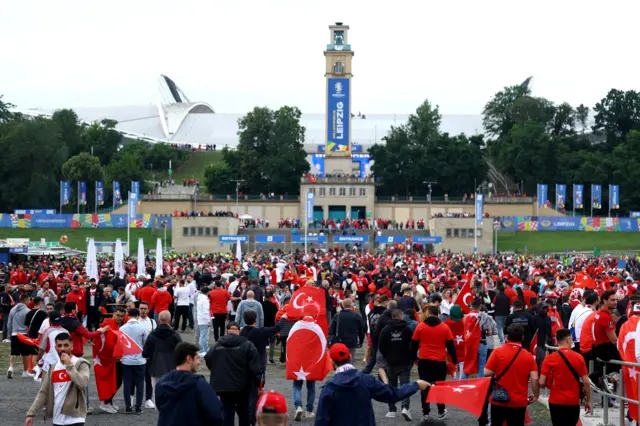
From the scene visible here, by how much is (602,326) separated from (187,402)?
6.07 m

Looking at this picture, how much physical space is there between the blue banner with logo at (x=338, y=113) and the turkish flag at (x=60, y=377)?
76952mm

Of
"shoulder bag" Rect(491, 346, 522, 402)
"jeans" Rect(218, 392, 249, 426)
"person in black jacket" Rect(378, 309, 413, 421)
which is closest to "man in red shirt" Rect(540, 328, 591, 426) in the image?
"shoulder bag" Rect(491, 346, 522, 402)

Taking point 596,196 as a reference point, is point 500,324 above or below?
below

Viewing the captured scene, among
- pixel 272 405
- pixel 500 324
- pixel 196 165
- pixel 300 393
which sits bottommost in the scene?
pixel 300 393

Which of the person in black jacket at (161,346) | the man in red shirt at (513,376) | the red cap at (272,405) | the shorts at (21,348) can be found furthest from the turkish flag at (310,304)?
the red cap at (272,405)

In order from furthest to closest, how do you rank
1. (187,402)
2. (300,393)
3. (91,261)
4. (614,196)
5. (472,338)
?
(614,196) < (91,261) < (472,338) < (300,393) < (187,402)

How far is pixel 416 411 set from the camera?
540 inches

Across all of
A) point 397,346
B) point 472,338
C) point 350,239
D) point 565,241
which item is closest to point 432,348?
point 397,346

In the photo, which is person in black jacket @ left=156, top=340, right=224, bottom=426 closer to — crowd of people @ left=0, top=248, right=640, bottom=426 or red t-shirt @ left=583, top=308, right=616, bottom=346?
crowd of people @ left=0, top=248, right=640, bottom=426

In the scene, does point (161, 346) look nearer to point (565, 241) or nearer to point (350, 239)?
point (350, 239)

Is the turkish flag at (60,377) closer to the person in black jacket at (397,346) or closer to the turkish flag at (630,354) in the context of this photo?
the person in black jacket at (397,346)

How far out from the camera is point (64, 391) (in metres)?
9.80

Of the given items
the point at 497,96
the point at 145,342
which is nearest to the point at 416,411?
the point at 145,342

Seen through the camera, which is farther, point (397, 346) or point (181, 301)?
point (181, 301)
